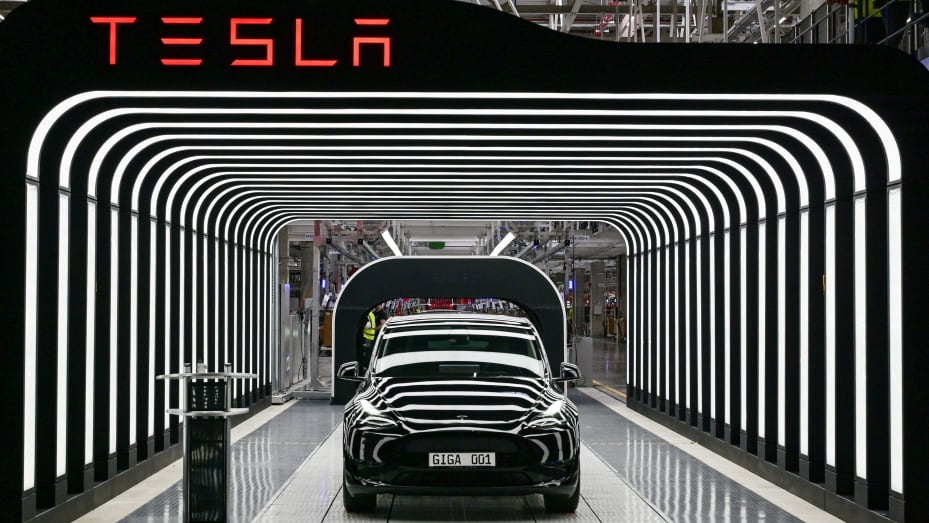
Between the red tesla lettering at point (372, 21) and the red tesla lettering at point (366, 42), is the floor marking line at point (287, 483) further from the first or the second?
the red tesla lettering at point (372, 21)

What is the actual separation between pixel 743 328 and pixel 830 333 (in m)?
2.65

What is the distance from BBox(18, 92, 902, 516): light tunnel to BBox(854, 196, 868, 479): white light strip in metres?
0.02

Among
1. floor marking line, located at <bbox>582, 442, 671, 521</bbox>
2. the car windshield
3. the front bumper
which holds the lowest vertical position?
floor marking line, located at <bbox>582, 442, 671, 521</bbox>

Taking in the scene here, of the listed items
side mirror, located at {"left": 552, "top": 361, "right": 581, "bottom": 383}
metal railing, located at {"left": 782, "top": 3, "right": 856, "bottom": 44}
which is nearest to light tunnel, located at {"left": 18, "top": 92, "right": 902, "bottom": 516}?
side mirror, located at {"left": 552, "top": 361, "right": 581, "bottom": 383}

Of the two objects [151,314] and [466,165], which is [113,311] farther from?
[466,165]

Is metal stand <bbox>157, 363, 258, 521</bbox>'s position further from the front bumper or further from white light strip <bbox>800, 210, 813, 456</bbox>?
white light strip <bbox>800, 210, 813, 456</bbox>

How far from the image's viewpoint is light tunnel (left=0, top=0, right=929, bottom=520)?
22.8 feet

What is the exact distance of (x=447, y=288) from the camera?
17734 millimetres

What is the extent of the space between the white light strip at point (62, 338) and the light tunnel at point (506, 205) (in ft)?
0.10
